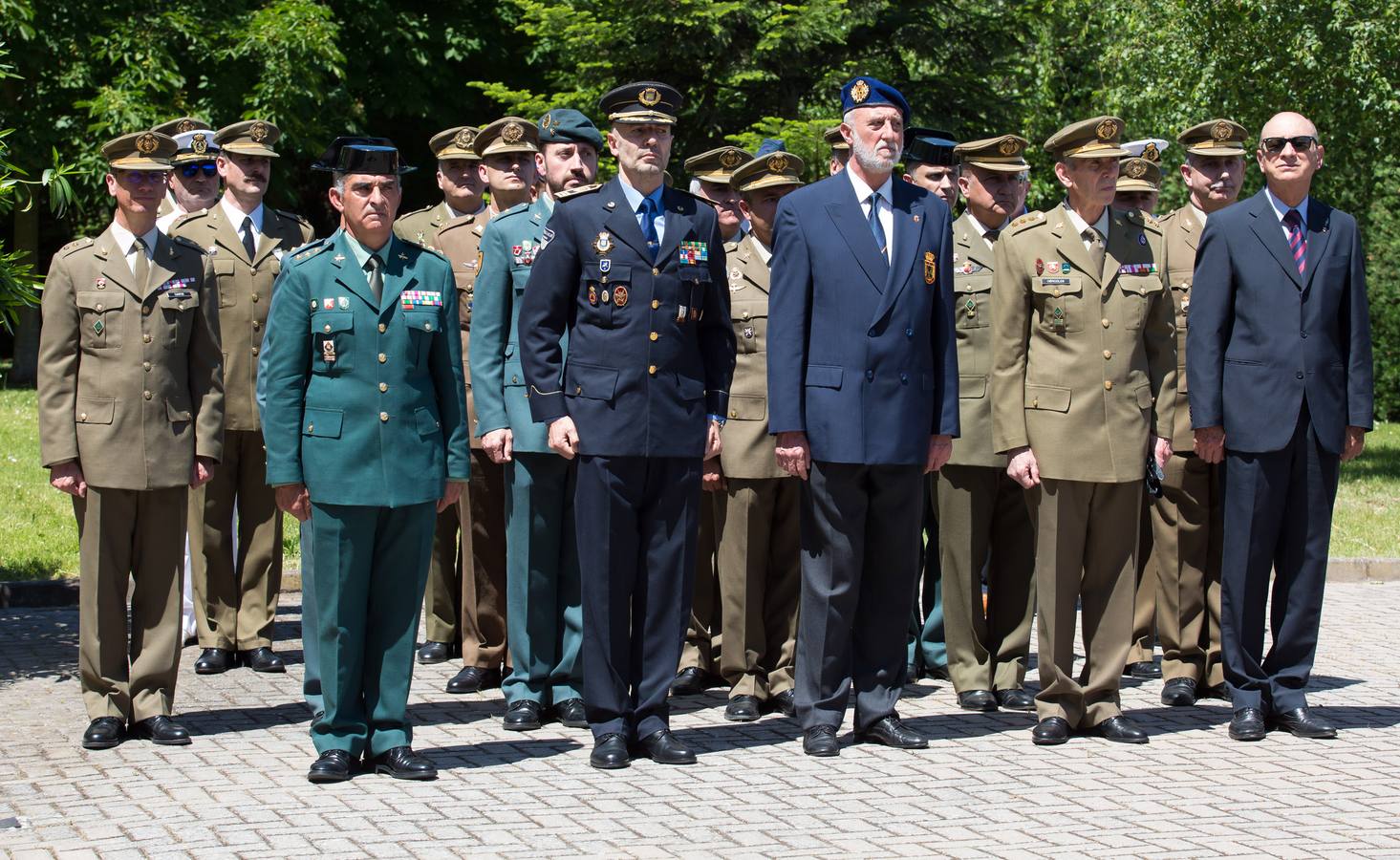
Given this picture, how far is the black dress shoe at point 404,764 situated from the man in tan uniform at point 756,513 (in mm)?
1752

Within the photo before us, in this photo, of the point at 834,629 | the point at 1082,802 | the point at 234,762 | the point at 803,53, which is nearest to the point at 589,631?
the point at 834,629

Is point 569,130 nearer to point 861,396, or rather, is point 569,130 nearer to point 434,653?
point 861,396

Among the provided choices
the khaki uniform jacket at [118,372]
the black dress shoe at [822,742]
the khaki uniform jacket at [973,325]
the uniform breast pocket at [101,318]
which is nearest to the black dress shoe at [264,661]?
the khaki uniform jacket at [118,372]

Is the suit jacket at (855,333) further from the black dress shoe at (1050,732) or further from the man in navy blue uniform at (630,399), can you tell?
the black dress shoe at (1050,732)

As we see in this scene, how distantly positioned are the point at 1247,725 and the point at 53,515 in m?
9.12

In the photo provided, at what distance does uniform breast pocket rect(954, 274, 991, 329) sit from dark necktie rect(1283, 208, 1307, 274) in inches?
55.9

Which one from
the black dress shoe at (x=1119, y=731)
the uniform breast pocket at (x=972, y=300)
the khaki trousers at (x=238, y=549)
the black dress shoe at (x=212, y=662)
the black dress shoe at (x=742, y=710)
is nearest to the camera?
the black dress shoe at (x=1119, y=731)

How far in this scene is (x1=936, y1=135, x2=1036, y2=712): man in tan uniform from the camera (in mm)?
8375

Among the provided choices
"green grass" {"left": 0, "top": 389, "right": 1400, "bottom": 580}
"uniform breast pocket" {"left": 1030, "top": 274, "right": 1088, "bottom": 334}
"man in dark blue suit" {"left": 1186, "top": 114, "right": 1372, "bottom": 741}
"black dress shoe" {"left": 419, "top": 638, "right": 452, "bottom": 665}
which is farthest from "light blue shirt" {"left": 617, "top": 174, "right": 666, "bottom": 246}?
"green grass" {"left": 0, "top": 389, "right": 1400, "bottom": 580}

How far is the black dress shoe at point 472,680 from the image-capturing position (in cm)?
850

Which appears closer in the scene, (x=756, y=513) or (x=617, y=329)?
(x=617, y=329)

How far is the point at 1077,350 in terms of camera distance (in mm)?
7586

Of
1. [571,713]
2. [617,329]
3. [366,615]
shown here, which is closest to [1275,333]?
[617,329]

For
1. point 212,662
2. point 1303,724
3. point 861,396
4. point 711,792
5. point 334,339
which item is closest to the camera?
point 711,792
